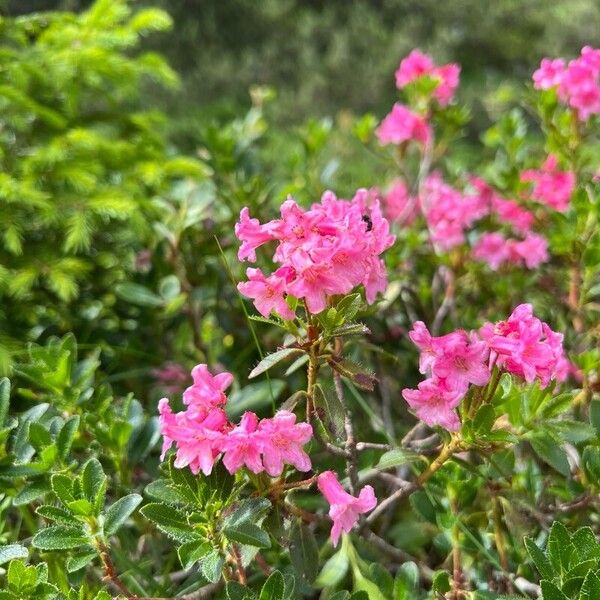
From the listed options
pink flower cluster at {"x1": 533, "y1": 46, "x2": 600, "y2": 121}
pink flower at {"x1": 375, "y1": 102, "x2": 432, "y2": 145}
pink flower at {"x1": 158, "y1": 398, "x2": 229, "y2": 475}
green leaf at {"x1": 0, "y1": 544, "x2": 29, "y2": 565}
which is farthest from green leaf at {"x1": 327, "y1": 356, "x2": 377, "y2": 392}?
pink flower at {"x1": 375, "y1": 102, "x2": 432, "y2": 145}

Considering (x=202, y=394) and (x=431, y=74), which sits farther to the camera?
(x=431, y=74)

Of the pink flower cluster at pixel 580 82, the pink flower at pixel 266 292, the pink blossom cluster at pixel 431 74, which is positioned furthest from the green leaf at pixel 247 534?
the pink blossom cluster at pixel 431 74

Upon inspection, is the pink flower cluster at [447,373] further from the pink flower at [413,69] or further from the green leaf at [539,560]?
the pink flower at [413,69]

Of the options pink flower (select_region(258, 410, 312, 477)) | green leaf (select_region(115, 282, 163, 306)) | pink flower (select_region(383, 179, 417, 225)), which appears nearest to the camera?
pink flower (select_region(258, 410, 312, 477))

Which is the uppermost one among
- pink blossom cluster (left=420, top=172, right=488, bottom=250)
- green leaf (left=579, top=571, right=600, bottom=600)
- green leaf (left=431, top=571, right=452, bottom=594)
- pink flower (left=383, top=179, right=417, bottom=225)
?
green leaf (left=579, top=571, right=600, bottom=600)

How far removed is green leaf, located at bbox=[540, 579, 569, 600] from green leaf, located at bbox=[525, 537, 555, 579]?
7cm

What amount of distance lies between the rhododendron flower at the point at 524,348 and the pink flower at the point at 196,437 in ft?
0.98

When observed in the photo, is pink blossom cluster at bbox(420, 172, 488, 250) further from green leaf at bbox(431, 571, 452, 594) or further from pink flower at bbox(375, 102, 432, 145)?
green leaf at bbox(431, 571, 452, 594)

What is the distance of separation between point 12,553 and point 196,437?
28 cm

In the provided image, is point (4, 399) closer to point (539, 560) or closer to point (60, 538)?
point (60, 538)

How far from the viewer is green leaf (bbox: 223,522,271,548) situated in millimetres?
862

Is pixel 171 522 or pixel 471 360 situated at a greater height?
pixel 471 360

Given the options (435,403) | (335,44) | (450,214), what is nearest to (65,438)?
(435,403)

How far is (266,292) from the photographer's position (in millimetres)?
875
